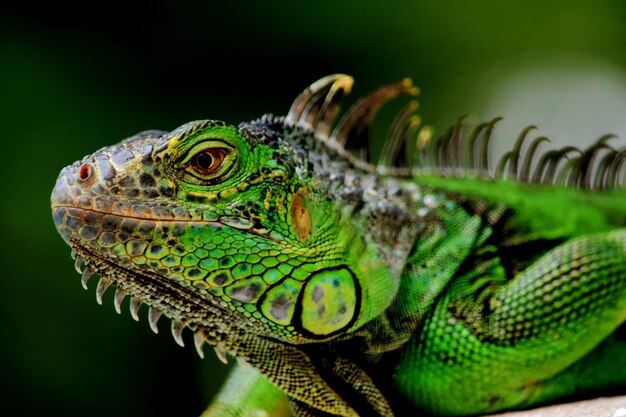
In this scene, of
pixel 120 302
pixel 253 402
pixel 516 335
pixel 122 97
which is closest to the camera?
pixel 120 302

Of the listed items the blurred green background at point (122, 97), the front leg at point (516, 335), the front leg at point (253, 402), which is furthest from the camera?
the blurred green background at point (122, 97)

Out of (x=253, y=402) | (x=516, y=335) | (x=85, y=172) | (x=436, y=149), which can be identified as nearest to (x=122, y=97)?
(x=436, y=149)

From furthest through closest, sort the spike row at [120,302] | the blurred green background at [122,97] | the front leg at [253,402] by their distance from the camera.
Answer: the blurred green background at [122,97] → the front leg at [253,402] → the spike row at [120,302]

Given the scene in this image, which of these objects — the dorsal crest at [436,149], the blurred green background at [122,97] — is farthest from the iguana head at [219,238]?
the blurred green background at [122,97]

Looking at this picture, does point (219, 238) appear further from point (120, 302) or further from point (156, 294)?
point (120, 302)

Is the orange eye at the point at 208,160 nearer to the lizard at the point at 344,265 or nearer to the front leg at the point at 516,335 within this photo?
the lizard at the point at 344,265

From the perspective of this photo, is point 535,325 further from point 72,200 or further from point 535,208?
point 72,200

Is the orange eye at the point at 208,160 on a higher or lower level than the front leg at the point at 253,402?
higher

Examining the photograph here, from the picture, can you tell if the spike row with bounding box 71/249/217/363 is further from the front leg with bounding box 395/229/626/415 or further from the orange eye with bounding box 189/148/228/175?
the front leg with bounding box 395/229/626/415
